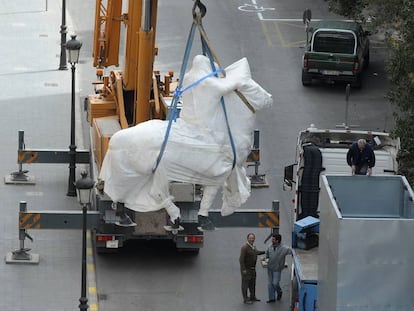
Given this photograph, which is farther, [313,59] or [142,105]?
[313,59]

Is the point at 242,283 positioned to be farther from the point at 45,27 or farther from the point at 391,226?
the point at 45,27

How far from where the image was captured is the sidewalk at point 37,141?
86.6ft

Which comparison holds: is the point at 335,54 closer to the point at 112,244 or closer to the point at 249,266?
the point at 112,244

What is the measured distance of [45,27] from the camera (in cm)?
4438

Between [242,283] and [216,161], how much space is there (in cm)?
721

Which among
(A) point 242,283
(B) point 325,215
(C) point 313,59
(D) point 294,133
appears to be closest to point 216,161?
(B) point 325,215

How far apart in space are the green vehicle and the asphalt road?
52cm

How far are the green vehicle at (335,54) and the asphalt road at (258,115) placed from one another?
515mm

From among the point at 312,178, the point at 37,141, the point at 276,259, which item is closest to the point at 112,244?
the point at 276,259

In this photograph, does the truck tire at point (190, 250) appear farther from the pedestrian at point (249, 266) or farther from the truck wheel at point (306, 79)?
the truck wheel at point (306, 79)

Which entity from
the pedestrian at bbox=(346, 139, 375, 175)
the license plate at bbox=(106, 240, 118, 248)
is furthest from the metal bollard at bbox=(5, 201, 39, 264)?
the pedestrian at bbox=(346, 139, 375, 175)

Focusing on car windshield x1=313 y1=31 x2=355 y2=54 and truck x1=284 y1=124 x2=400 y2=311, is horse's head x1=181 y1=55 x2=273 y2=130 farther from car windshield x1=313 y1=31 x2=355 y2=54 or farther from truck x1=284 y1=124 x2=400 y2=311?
car windshield x1=313 y1=31 x2=355 y2=54

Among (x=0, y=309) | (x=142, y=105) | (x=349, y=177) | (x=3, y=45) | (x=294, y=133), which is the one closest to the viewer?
(x=349, y=177)

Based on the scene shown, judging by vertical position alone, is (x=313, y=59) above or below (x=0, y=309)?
above
